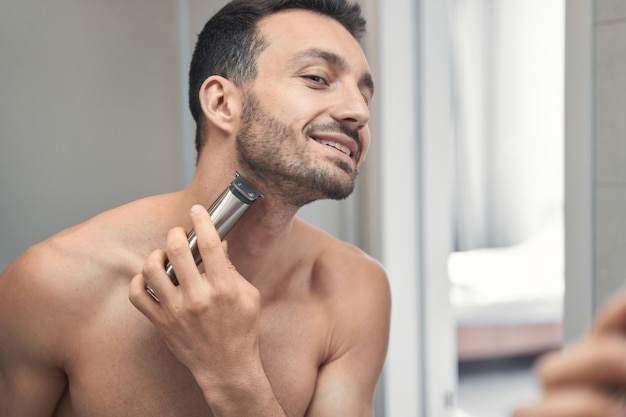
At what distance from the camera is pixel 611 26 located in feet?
3.27

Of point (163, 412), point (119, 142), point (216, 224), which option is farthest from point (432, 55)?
point (163, 412)

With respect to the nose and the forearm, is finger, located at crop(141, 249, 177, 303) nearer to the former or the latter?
the forearm

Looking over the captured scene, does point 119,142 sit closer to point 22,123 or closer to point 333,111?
point 22,123

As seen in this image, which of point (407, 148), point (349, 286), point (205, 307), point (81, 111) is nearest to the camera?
point (205, 307)

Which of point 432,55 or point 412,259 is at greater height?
point 432,55

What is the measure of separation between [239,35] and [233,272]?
37 centimetres

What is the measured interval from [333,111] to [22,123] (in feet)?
2.15

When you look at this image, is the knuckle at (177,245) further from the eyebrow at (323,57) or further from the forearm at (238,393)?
the eyebrow at (323,57)

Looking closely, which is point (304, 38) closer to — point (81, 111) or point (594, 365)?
point (81, 111)

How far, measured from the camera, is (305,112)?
96cm

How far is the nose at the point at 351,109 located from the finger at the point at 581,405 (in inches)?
29.0

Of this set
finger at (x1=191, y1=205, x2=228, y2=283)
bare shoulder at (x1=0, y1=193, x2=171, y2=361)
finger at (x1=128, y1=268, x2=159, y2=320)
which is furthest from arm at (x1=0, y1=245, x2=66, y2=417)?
finger at (x1=191, y1=205, x2=228, y2=283)

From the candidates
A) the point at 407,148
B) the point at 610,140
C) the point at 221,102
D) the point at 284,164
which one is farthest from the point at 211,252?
the point at 407,148

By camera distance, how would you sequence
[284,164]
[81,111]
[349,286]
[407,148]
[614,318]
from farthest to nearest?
[407,148]
[81,111]
[349,286]
[284,164]
[614,318]
